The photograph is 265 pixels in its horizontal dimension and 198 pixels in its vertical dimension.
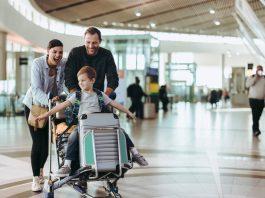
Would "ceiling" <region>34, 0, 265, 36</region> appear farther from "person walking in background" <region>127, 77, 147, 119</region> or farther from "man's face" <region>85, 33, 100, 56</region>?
"man's face" <region>85, 33, 100, 56</region>

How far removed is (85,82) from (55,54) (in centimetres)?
79

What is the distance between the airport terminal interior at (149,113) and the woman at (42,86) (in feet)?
1.17

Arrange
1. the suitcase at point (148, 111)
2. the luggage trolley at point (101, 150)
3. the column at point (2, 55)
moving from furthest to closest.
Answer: the column at point (2, 55) → the suitcase at point (148, 111) → the luggage trolley at point (101, 150)

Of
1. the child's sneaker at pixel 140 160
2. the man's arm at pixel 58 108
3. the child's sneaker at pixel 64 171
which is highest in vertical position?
the man's arm at pixel 58 108

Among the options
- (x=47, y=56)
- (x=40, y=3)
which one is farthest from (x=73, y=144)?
(x=40, y=3)

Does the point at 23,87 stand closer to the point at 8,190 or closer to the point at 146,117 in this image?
the point at 146,117

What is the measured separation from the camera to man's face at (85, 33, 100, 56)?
18.2ft

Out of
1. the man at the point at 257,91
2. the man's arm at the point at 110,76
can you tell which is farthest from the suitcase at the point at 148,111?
the man's arm at the point at 110,76

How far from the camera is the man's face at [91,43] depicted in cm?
554

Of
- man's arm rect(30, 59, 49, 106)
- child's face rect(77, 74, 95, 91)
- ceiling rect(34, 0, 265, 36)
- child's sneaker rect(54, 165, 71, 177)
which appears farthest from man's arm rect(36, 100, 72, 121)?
ceiling rect(34, 0, 265, 36)

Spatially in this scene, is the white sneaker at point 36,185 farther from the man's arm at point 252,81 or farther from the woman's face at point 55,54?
the man's arm at point 252,81

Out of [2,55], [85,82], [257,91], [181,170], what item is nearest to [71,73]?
[85,82]

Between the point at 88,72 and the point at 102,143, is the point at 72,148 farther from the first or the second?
the point at 88,72

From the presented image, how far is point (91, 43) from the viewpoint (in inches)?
219
